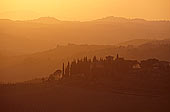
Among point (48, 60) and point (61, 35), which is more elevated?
point (61, 35)

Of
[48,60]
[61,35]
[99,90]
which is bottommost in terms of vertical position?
[99,90]

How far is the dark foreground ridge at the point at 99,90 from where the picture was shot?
94.5ft

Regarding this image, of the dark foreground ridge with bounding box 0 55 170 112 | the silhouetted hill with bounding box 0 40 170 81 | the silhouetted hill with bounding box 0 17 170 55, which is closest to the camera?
the dark foreground ridge with bounding box 0 55 170 112

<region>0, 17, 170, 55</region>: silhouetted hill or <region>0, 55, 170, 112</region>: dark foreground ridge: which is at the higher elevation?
<region>0, 17, 170, 55</region>: silhouetted hill

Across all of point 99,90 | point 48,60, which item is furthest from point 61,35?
point 99,90

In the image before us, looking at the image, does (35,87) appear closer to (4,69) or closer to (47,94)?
(47,94)

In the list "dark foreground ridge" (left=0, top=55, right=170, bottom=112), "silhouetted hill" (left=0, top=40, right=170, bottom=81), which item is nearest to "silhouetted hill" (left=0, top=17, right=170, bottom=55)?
"silhouetted hill" (left=0, top=40, right=170, bottom=81)

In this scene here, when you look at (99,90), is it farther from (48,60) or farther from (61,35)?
(61,35)

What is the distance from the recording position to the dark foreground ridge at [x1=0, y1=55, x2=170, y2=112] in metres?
28.8

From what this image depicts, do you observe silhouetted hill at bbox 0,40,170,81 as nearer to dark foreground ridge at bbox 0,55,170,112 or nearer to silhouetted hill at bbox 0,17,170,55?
dark foreground ridge at bbox 0,55,170,112

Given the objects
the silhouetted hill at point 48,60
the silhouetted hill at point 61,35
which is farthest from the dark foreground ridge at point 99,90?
the silhouetted hill at point 61,35

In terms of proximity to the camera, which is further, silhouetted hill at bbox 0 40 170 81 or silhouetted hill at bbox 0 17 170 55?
silhouetted hill at bbox 0 17 170 55

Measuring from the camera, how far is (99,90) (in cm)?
3338

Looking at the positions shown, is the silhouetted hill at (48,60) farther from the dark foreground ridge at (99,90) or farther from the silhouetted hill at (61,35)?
the silhouetted hill at (61,35)
